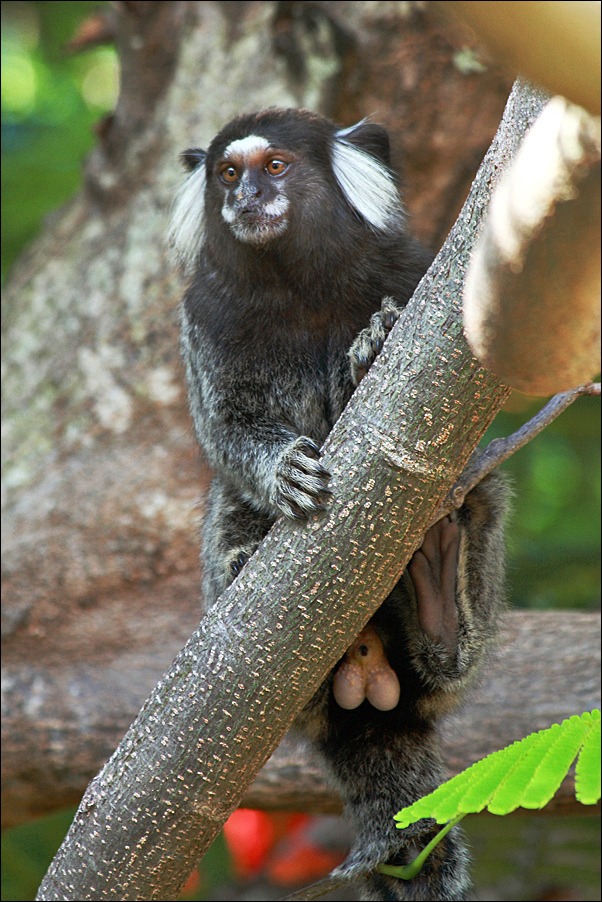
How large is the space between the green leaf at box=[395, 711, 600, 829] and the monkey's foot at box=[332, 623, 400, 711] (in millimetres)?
865

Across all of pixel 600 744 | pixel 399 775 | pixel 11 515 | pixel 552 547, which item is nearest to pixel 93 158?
pixel 11 515

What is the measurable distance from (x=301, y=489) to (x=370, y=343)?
1.84ft

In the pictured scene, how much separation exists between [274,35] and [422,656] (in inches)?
118

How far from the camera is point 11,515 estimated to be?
4.18 meters

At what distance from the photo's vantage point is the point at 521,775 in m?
1.56

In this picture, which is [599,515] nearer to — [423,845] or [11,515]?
[423,845]

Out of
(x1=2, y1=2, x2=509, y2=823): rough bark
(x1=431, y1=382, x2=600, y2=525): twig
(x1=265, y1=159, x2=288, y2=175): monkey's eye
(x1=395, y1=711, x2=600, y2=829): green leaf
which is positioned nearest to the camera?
(x1=395, y1=711, x2=600, y2=829): green leaf

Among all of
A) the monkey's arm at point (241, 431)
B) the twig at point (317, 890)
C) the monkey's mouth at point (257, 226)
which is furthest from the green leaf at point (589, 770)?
the monkey's mouth at point (257, 226)

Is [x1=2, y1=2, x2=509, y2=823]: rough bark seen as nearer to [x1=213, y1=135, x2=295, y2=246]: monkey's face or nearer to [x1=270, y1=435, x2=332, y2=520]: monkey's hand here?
[x1=213, y1=135, x2=295, y2=246]: monkey's face

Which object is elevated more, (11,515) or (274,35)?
(274,35)

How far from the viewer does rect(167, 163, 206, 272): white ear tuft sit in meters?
3.10

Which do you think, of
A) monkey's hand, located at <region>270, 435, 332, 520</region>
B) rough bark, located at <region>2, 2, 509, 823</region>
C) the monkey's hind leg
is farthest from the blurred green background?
monkey's hand, located at <region>270, 435, 332, 520</region>

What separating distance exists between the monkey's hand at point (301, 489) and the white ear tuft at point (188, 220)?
4.28ft

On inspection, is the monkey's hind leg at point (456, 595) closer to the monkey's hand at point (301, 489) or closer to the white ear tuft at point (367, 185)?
the monkey's hand at point (301, 489)
